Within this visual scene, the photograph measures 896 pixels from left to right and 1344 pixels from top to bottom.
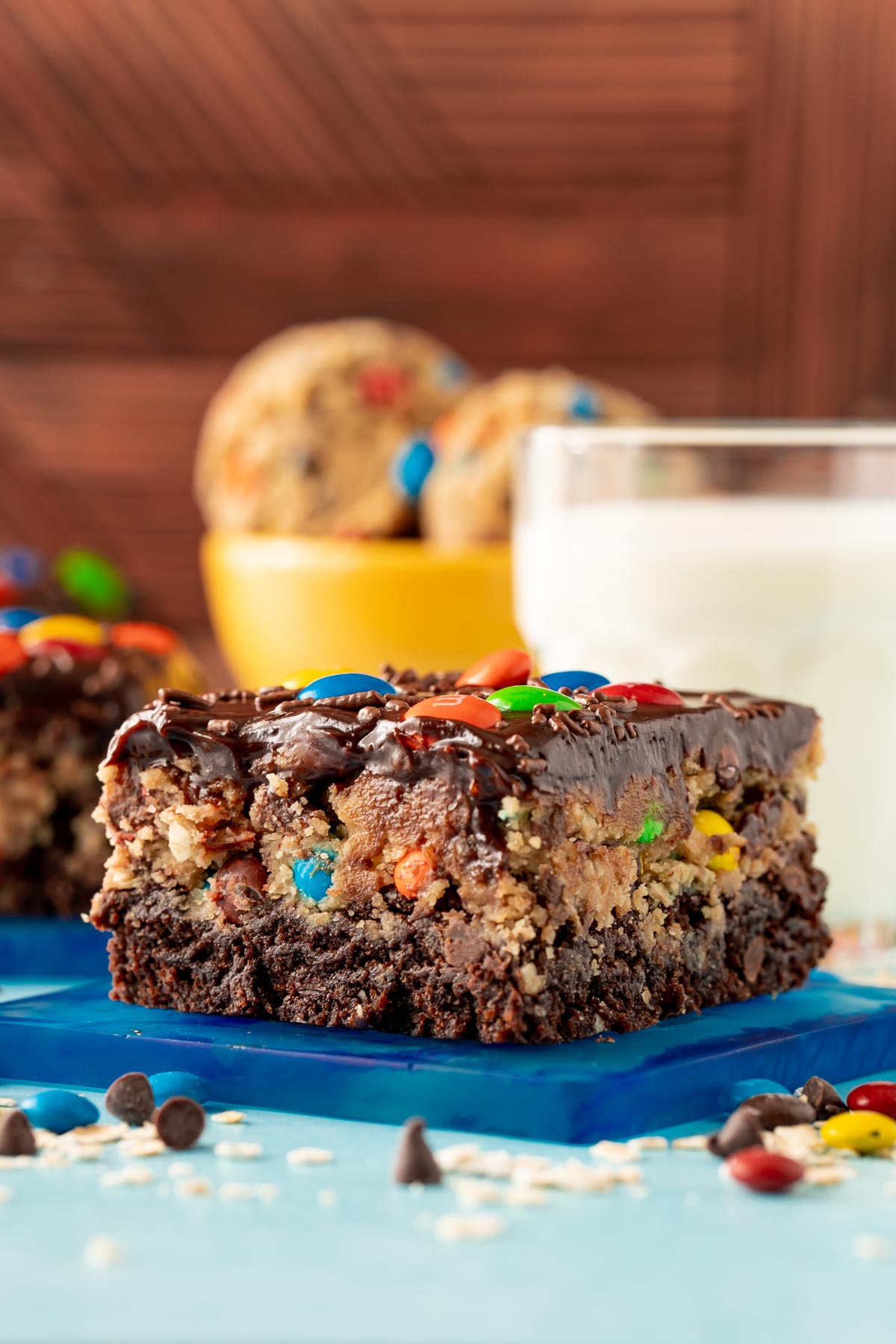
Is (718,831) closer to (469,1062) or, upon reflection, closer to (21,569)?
(469,1062)

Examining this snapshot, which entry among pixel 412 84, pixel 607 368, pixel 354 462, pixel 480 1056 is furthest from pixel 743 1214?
pixel 412 84

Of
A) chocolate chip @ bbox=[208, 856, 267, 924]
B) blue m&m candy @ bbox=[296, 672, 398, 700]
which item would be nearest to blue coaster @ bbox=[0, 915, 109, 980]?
chocolate chip @ bbox=[208, 856, 267, 924]

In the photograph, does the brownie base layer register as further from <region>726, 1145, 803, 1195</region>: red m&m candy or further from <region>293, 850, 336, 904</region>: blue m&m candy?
<region>726, 1145, 803, 1195</region>: red m&m candy

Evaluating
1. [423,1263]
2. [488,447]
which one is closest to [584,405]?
[488,447]

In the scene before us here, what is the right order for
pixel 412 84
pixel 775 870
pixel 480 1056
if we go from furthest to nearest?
pixel 412 84 → pixel 775 870 → pixel 480 1056

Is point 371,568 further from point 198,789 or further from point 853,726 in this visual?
point 198,789

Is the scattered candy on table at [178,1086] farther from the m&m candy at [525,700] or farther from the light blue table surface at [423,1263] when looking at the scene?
the m&m candy at [525,700]
